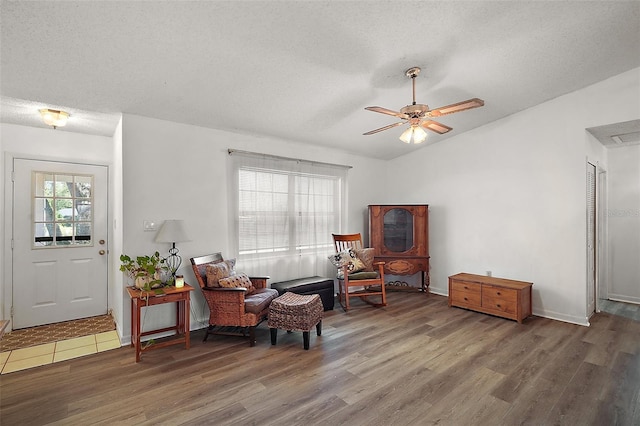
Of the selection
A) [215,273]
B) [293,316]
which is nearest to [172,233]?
[215,273]

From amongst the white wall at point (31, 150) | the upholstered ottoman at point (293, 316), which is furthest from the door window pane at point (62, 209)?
the upholstered ottoman at point (293, 316)

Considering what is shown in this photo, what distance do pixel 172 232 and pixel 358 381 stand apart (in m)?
2.23

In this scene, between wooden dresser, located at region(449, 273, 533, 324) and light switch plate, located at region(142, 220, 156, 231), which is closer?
light switch plate, located at region(142, 220, 156, 231)

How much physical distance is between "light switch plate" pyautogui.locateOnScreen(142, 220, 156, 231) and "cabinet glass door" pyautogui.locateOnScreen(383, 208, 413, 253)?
336 cm

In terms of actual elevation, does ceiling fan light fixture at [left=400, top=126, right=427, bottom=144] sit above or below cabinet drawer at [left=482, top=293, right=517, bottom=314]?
above

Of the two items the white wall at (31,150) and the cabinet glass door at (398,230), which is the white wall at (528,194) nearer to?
the cabinet glass door at (398,230)

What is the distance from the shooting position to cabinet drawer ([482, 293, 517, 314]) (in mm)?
3680

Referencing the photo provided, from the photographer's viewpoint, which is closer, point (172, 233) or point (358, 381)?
point (358, 381)

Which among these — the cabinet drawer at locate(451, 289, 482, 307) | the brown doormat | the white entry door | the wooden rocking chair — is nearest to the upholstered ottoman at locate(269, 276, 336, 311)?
the wooden rocking chair

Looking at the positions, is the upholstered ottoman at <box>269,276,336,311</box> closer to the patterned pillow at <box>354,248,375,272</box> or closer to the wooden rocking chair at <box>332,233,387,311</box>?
the wooden rocking chair at <box>332,233,387,311</box>

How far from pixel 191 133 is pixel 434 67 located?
106 inches

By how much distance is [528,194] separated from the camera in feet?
13.3

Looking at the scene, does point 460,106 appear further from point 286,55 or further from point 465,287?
point 465,287

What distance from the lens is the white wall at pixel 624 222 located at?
4371 millimetres
